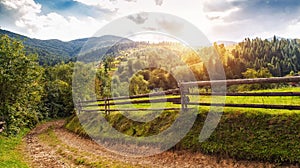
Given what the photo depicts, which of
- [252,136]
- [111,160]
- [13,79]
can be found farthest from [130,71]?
[252,136]

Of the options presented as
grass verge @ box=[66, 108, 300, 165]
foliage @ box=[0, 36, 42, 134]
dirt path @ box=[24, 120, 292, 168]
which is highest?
foliage @ box=[0, 36, 42, 134]

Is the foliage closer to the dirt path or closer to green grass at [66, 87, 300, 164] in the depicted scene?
the dirt path

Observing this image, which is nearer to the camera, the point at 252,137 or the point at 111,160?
the point at 252,137

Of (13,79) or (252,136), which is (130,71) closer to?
(13,79)

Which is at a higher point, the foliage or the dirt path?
the foliage

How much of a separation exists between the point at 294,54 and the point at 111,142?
190 ft

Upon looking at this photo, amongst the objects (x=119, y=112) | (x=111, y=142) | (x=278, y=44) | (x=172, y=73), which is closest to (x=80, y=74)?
(x=172, y=73)

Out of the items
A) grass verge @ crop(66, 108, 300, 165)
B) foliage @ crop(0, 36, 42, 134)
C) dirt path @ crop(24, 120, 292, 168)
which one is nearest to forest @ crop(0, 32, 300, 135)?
foliage @ crop(0, 36, 42, 134)

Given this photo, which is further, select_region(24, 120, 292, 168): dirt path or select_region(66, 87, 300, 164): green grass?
select_region(24, 120, 292, 168): dirt path

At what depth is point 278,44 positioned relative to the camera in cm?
6109

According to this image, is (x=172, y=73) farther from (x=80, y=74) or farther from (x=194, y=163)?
(x=194, y=163)

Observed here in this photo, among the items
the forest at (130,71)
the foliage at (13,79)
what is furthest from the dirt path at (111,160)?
the forest at (130,71)

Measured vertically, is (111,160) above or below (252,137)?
below

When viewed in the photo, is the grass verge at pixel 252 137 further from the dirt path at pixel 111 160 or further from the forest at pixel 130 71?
the forest at pixel 130 71
